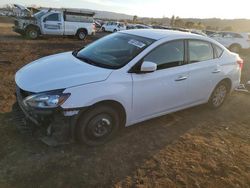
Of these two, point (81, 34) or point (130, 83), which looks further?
point (81, 34)

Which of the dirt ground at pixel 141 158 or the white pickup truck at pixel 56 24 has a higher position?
the white pickup truck at pixel 56 24

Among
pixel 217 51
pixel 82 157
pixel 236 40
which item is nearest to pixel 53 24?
pixel 236 40

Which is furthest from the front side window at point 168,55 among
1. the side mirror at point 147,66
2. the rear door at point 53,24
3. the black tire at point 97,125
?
the rear door at point 53,24

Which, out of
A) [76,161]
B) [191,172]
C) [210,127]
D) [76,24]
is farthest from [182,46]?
[76,24]

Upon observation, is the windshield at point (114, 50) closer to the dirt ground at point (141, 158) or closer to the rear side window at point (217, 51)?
the dirt ground at point (141, 158)

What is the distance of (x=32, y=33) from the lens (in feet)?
61.3

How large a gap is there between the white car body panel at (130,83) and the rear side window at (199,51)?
93 mm

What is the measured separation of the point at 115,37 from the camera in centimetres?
529

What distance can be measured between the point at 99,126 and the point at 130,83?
77 cm

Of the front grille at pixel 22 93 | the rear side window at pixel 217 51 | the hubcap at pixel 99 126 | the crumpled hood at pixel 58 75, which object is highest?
the rear side window at pixel 217 51

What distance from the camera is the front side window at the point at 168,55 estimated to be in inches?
181

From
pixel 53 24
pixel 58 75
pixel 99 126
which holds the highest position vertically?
pixel 53 24

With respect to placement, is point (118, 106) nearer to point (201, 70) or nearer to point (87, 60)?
point (87, 60)

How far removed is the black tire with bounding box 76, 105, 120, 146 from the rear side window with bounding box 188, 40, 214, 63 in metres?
1.91
